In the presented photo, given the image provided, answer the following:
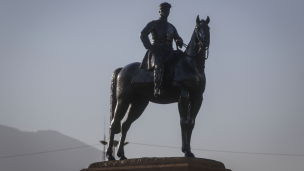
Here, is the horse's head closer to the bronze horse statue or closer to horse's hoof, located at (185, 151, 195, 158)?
the bronze horse statue

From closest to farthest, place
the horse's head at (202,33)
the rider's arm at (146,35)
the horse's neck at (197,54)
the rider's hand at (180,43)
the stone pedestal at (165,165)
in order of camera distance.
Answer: the stone pedestal at (165,165)
the horse's head at (202,33)
the horse's neck at (197,54)
the rider's arm at (146,35)
the rider's hand at (180,43)

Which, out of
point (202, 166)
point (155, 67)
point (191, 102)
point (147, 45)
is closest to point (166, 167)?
point (202, 166)

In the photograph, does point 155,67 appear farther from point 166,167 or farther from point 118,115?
point 166,167

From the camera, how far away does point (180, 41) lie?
1223 cm

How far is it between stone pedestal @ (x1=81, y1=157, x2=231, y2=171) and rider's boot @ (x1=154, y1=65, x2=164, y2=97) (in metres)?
1.66

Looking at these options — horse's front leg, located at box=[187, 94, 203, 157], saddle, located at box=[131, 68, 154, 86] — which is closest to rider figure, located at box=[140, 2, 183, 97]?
saddle, located at box=[131, 68, 154, 86]

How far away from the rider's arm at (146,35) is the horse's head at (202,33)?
140 centimetres

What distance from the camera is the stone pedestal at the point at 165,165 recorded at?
9.95 meters

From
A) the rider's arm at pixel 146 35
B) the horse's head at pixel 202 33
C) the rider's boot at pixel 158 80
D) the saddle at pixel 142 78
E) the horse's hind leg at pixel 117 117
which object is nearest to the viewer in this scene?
the horse's head at pixel 202 33

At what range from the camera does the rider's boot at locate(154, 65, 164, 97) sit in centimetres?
1125

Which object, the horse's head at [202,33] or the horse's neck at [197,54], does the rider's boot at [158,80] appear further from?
the horse's head at [202,33]

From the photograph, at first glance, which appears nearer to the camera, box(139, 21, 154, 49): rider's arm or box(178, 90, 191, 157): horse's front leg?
box(178, 90, 191, 157): horse's front leg

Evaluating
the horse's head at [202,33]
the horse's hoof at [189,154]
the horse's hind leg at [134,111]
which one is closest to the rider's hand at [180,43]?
the horse's head at [202,33]

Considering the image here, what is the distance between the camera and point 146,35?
39.4 feet
